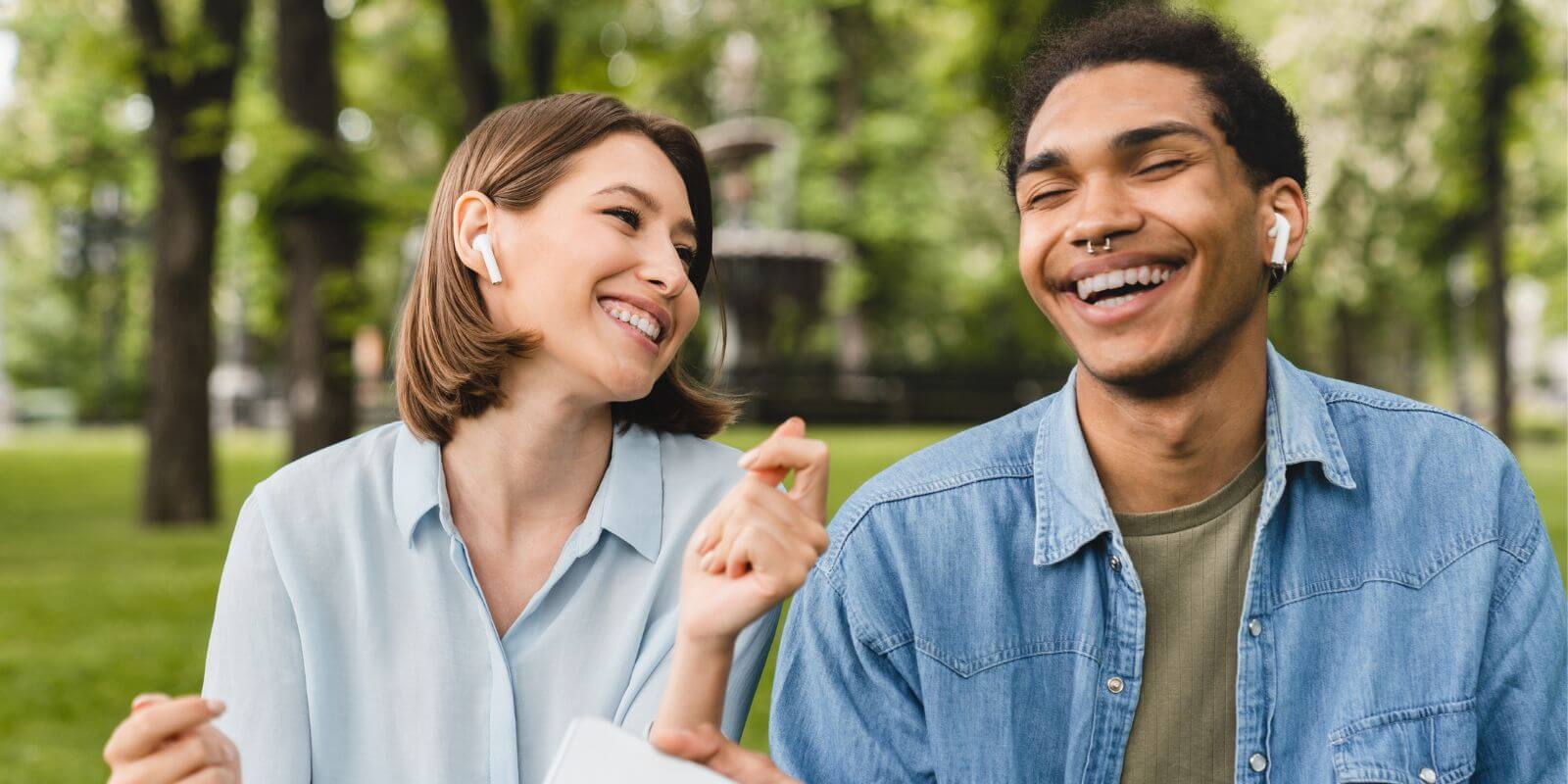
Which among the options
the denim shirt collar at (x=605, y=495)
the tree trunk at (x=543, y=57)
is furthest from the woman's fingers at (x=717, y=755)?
the tree trunk at (x=543, y=57)

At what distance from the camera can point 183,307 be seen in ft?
42.8

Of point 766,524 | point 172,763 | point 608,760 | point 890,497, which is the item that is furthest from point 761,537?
point 172,763

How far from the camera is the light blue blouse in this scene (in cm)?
254

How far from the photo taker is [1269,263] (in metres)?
2.68

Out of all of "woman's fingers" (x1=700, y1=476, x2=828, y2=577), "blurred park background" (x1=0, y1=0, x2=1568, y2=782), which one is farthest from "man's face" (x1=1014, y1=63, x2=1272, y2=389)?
"woman's fingers" (x1=700, y1=476, x2=828, y2=577)

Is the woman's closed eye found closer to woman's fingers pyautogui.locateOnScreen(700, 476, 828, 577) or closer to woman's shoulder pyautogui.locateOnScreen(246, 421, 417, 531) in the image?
woman's shoulder pyautogui.locateOnScreen(246, 421, 417, 531)

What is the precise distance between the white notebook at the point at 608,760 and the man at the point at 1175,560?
553 mm

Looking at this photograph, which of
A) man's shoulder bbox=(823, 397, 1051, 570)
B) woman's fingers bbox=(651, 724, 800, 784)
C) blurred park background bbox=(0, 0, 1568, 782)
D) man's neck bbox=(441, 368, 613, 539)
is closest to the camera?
woman's fingers bbox=(651, 724, 800, 784)

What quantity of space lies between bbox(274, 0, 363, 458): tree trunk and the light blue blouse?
8312mm

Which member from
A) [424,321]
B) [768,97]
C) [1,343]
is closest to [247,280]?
[768,97]

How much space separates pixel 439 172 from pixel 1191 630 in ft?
37.0

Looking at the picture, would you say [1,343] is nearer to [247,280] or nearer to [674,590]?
[247,280]

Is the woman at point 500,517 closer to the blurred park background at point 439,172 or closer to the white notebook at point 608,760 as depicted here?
the white notebook at point 608,760

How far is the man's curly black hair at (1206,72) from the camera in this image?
2.69 m
